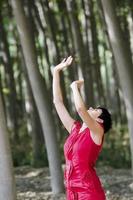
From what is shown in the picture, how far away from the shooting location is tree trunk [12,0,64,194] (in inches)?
411

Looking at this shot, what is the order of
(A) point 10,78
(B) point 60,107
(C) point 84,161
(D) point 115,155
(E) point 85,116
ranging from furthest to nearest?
1. (A) point 10,78
2. (D) point 115,155
3. (B) point 60,107
4. (C) point 84,161
5. (E) point 85,116

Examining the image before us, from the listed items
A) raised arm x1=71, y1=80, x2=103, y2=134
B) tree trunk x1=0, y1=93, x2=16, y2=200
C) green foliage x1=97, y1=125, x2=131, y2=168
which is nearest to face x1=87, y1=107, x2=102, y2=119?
raised arm x1=71, y1=80, x2=103, y2=134

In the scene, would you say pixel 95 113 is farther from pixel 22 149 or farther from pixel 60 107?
pixel 22 149

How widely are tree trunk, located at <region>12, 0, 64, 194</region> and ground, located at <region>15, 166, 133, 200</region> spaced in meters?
0.40

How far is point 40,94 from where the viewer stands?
1070 centimetres

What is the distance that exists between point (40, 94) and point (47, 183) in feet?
8.85

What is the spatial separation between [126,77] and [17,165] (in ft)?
26.1

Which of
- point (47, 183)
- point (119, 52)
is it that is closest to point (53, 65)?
point (47, 183)

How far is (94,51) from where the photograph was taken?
2123cm

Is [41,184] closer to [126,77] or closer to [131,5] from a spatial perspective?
[126,77]

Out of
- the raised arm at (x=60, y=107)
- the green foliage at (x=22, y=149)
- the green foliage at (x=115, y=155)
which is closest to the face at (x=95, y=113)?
the raised arm at (x=60, y=107)

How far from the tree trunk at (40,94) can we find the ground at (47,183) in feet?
1.32

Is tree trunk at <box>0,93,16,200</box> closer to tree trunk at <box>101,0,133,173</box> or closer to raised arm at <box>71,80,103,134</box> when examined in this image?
raised arm at <box>71,80,103,134</box>

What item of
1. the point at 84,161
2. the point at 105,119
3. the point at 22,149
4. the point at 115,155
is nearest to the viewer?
the point at 84,161
